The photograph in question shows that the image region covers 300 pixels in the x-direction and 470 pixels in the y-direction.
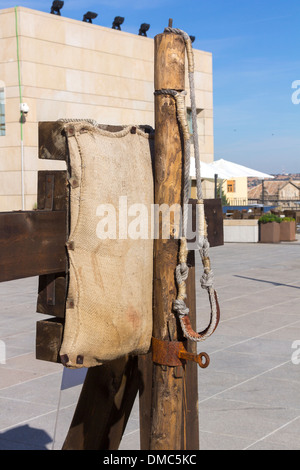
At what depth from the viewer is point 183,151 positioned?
2545 mm

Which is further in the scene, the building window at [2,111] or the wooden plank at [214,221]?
the building window at [2,111]

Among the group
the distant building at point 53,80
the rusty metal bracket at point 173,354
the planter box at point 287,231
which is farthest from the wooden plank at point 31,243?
the distant building at point 53,80

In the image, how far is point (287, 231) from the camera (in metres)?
23.4

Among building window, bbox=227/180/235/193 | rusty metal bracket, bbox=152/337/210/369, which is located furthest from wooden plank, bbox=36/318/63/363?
building window, bbox=227/180/235/193

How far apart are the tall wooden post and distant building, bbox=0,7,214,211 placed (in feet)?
84.6

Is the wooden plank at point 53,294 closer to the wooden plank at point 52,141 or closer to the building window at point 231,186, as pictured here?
the wooden plank at point 52,141

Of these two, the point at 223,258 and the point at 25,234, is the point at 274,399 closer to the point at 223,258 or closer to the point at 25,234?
the point at 25,234

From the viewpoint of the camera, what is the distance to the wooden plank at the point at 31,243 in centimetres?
222

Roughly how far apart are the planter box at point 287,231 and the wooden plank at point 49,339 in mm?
21266

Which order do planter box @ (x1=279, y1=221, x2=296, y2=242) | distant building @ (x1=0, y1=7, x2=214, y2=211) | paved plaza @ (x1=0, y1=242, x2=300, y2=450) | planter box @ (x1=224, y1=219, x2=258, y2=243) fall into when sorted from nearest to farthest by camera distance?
paved plaza @ (x1=0, y1=242, x2=300, y2=450) < planter box @ (x1=224, y1=219, x2=258, y2=243) < planter box @ (x1=279, y1=221, x2=296, y2=242) < distant building @ (x1=0, y1=7, x2=214, y2=211)

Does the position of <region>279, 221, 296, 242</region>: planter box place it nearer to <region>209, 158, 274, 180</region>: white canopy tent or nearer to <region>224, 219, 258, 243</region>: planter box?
<region>224, 219, 258, 243</region>: planter box

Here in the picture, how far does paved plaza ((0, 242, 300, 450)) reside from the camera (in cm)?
482

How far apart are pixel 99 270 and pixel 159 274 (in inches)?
11.1

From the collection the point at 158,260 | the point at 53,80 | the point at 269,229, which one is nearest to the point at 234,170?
the point at 269,229
